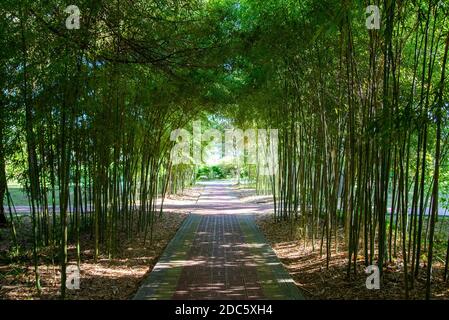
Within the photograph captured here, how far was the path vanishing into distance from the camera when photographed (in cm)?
461

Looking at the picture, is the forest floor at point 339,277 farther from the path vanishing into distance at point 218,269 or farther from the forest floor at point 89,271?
the forest floor at point 89,271

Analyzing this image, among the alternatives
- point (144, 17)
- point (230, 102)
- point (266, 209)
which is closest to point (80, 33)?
point (144, 17)

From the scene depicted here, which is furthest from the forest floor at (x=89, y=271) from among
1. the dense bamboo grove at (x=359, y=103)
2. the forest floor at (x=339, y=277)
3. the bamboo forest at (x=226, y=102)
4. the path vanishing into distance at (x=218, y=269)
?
the dense bamboo grove at (x=359, y=103)

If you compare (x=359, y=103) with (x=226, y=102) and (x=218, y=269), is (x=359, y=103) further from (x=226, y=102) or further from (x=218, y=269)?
(x=226, y=102)

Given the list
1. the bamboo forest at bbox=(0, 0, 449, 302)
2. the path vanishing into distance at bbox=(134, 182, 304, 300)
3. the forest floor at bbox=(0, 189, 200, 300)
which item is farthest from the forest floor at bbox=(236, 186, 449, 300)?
the forest floor at bbox=(0, 189, 200, 300)

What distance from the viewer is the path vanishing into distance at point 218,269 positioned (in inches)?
181

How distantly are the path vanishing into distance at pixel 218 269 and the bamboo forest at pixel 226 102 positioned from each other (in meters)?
0.03

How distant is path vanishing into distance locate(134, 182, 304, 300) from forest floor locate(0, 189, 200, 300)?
0.28 m

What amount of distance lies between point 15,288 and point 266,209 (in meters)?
9.15

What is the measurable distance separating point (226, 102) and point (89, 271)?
5.36 m

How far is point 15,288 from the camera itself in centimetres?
500

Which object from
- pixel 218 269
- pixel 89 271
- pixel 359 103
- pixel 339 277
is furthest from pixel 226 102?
pixel 339 277

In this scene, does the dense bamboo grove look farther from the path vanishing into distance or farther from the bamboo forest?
the path vanishing into distance
